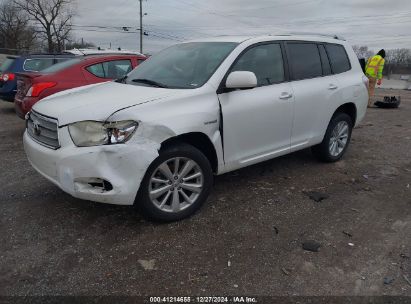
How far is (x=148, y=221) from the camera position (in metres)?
3.59

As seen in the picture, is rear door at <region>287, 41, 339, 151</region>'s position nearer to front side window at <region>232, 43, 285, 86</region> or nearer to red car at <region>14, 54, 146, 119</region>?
front side window at <region>232, 43, 285, 86</region>

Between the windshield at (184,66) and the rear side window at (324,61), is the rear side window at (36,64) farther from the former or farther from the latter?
the rear side window at (324,61)

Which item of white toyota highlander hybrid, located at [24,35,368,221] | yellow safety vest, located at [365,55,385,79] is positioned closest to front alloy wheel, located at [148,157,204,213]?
white toyota highlander hybrid, located at [24,35,368,221]

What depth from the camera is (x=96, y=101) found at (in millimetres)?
3404

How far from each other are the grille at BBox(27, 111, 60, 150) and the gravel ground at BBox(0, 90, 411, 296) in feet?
2.52

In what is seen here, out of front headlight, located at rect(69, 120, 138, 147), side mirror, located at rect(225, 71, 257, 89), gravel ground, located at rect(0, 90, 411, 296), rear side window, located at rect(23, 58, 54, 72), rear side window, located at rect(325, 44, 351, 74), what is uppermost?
rear side window, located at rect(325, 44, 351, 74)

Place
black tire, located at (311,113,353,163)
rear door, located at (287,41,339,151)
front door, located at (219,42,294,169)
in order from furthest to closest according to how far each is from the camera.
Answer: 1. black tire, located at (311,113,353,163)
2. rear door, located at (287,41,339,151)
3. front door, located at (219,42,294,169)

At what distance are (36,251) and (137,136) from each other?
1.27 metres

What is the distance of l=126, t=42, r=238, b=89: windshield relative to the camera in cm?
385

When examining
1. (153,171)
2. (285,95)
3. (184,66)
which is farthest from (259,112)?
(153,171)

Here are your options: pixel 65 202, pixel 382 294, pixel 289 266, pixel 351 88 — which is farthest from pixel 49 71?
pixel 382 294

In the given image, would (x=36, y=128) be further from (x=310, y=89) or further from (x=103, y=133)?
(x=310, y=89)

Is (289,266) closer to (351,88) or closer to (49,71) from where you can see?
(351,88)

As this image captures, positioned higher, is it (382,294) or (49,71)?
(49,71)
